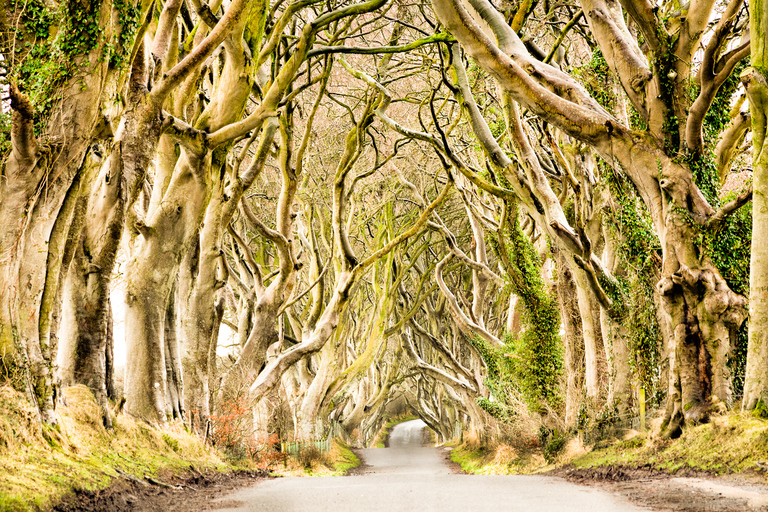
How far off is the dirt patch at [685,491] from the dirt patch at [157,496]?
3.66 m

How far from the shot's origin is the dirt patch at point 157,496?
14.9 ft

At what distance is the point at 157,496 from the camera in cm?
562

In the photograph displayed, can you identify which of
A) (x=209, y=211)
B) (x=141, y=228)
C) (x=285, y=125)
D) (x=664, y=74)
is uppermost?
(x=285, y=125)

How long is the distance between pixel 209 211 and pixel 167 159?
56.9 inches

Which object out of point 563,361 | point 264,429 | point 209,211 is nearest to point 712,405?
point 563,361

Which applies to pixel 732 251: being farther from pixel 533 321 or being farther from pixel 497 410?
pixel 497 410

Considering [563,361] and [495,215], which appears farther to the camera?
[495,215]

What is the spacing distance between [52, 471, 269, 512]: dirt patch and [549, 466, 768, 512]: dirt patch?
366 centimetres

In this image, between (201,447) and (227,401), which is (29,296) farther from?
(227,401)

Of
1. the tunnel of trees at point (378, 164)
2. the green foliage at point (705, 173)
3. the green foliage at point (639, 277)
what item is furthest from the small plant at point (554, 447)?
the green foliage at point (705, 173)

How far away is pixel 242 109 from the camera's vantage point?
834 cm

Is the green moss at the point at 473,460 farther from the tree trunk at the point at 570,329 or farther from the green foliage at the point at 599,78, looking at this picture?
the green foliage at the point at 599,78

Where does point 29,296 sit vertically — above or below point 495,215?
below

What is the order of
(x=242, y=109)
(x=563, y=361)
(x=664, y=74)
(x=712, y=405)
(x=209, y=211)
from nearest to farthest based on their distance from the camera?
(x=712, y=405) → (x=664, y=74) → (x=242, y=109) → (x=209, y=211) → (x=563, y=361)
